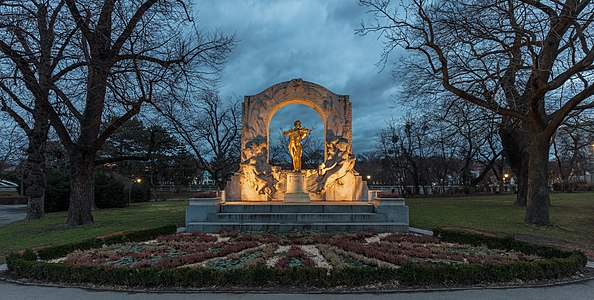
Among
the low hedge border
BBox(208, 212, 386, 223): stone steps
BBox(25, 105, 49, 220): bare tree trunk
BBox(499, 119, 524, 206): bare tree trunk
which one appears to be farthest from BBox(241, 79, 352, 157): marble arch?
BBox(499, 119, 524, 206): bare tree trunk

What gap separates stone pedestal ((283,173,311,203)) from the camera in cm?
1598

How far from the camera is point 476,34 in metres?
13.0

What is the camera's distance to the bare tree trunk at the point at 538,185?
1416cm

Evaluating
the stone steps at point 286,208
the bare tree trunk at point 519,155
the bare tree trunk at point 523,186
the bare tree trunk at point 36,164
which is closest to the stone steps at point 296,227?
the stone steps at point 286,208

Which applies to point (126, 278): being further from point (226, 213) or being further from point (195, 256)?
point (226, 213)

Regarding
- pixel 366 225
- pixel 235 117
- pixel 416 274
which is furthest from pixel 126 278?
pixel 235 117

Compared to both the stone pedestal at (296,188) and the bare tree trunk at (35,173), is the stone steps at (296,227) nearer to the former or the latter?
the stone pedestal at (296,188)

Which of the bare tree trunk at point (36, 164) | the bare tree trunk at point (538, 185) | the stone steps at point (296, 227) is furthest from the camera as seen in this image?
the bare tree trunk at point (36, 164)

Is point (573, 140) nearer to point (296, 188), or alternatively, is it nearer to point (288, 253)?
point (296, 188)

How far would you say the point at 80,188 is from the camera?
14.7 metres

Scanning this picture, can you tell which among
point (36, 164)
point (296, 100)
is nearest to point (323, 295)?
point (296, 100)

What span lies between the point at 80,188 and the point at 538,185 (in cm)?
1794

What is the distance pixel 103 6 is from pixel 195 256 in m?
6.33

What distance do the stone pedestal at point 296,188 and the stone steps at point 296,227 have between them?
346 cm
